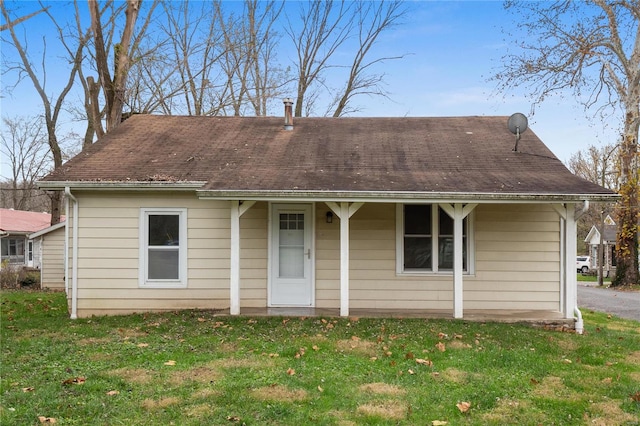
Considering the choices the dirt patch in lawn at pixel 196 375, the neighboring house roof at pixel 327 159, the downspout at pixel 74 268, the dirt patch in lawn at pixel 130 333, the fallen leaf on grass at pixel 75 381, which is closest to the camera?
the fallen leaf on grass at pixel 75 381

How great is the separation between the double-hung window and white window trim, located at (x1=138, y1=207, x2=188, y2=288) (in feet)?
13.0

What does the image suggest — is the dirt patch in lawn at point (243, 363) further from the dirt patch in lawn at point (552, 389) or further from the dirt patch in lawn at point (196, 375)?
the dirt patch in lawn at point (552, 389)

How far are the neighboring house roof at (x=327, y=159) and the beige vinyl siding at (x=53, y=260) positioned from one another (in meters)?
11.0

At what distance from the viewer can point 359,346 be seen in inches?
253

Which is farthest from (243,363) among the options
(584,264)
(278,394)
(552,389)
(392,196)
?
(584,264)

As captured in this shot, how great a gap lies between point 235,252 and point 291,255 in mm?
1260

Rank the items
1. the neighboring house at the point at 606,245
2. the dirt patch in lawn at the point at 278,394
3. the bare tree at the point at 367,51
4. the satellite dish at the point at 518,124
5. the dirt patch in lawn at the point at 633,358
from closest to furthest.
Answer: the dirt patch in lawn at the point at 278,394 → the dirt patch in lawn at the point at 633,358 → the satellite dish at the point at 518,124 → the bare tree at the point at 367,51 → the neighboring house at the point at 606,245

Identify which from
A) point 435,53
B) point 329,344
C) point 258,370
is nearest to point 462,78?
point 435,53

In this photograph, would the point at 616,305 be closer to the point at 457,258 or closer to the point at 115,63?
the point at 457,258

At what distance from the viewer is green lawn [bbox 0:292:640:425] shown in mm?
4309

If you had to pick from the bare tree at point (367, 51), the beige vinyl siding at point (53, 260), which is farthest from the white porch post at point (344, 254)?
the bare tree at point (367, 51)

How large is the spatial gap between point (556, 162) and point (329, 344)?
5.91 meters

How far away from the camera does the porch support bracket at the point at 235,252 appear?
8.12 metres

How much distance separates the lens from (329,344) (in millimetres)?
6477
